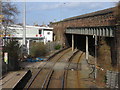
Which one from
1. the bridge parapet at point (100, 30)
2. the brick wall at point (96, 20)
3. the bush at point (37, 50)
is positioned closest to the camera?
the bridge parapet at point (100, 30)

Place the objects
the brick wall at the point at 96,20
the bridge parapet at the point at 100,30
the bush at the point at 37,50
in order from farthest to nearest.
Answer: the bush at the point at 37,50 < the brick wall at the point at 96,20 < the bridge parapet at the point at 100,30

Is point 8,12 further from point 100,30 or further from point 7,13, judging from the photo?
point 100,30

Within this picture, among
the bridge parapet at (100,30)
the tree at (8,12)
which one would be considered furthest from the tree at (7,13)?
the bridge parapet at (100,30)

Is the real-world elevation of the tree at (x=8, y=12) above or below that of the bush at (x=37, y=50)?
above

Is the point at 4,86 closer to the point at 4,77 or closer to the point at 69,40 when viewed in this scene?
the point at 4,77

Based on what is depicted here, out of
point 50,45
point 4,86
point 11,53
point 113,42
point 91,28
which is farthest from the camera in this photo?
point 50,45

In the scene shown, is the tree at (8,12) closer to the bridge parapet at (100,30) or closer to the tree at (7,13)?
the tree at (7,13)

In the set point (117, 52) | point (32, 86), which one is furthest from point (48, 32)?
point (32, 86)

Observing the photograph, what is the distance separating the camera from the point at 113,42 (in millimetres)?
15617

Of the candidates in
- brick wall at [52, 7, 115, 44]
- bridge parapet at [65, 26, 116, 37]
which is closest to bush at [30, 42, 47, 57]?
bridge parapet at [65, 26, 116, 37]

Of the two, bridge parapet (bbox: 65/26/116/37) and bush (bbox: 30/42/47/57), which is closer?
bridge parapet (bbox: 65/26/116/37)

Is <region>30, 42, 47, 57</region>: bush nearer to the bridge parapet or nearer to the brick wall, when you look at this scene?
the bridge parapet

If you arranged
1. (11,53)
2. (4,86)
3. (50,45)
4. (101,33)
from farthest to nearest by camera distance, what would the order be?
1. (50,45)
2. (101,33)
3. (11,53)
4. (4,86)

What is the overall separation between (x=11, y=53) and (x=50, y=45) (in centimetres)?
1507
